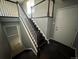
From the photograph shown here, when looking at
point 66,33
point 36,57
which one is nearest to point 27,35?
point 36,57

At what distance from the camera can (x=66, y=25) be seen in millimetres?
2811

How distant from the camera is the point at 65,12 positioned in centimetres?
285

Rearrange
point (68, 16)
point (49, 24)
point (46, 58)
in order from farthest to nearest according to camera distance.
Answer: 1. point (49, 24)
2. point (68, 16)
3. point (46, 58)

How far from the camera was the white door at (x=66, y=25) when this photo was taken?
2482 mm

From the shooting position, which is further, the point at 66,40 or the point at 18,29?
the point at 66,40

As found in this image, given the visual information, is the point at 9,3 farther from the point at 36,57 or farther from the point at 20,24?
the point at 36,57

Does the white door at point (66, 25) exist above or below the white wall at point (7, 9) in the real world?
below

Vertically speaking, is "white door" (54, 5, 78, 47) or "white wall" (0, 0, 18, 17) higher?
"white wall" (0, 0, 18, 17)

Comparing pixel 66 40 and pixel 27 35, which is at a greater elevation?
pixel 27 35

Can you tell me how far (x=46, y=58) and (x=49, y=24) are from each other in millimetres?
1986

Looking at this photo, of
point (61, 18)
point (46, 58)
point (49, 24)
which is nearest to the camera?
point (46, 58)

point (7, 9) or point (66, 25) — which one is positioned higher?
point (7, 9)

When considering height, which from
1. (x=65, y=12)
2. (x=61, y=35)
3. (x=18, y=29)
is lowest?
(x=61, y=35)

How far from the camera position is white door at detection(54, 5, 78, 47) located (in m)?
2.48
